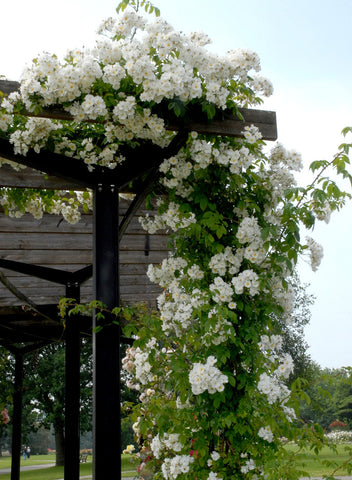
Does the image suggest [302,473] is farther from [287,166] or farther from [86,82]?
[86,82]

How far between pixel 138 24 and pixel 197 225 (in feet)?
3.65

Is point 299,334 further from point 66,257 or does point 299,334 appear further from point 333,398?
point 66,257

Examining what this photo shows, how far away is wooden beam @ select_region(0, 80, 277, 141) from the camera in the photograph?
2.64m

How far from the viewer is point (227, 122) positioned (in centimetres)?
284

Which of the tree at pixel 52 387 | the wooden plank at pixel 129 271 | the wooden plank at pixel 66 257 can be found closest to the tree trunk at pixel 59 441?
the tree at pixel 52 387

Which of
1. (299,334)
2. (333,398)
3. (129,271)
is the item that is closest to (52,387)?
(299,334)

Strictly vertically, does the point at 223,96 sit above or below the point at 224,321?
above

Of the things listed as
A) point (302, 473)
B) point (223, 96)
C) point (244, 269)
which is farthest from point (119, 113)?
point (302, 473)

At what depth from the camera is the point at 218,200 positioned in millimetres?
3000

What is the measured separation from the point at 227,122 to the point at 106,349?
1.34 m

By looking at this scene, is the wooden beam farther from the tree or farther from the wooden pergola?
the tree

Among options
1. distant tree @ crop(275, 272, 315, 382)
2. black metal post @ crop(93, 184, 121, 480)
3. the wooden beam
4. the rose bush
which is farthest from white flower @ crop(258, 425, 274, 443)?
distant tree @ crop(275, 272, 315, 382)

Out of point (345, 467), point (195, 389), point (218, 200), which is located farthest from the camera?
point (218, 200)

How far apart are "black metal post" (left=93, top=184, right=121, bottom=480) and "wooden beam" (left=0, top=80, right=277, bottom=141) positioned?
1.52 feet
